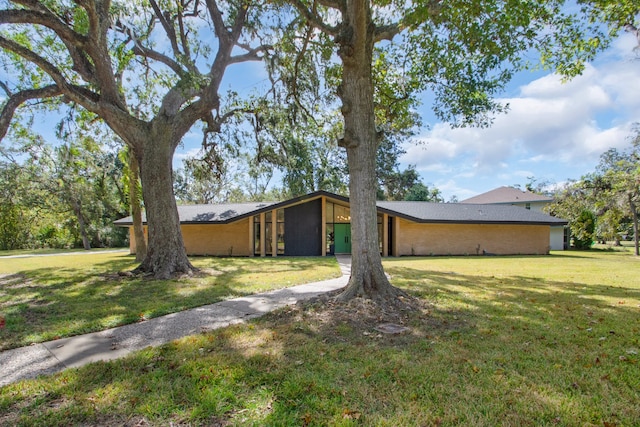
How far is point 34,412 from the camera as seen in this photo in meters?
2.52

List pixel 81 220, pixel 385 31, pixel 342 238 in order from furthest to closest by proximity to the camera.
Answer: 1. pixel 81 220
2. pixel 342 238
3. pixel 385 31

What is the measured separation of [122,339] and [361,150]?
4882 millimetres

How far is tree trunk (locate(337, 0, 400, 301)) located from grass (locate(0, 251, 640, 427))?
1.05 m

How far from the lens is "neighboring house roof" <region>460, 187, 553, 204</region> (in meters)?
31.2

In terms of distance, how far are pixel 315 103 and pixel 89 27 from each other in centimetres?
697

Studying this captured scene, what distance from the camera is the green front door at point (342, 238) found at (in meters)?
19.8

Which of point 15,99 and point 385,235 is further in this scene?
point 385,235

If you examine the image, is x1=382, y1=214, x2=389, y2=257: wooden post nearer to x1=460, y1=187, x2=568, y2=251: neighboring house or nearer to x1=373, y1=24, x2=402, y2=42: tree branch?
x1=373, y1=24, x2=402, y2=42: tree branch

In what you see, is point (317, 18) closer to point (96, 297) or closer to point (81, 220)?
point (96, 297)

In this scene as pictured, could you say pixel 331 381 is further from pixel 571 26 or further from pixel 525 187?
pixel 525 187

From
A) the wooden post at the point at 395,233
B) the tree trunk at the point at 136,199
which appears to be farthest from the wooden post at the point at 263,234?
the wooden post at the point at 395,233

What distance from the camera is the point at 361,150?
19.8 feet

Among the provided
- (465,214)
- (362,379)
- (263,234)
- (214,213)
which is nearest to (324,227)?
(263,234)

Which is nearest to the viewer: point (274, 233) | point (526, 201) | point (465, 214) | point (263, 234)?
point (274, 233)
